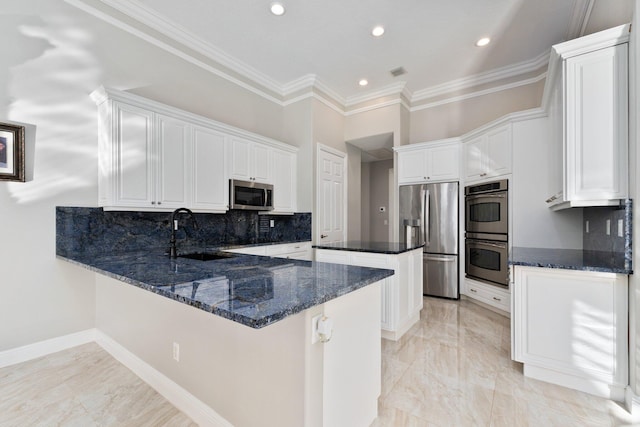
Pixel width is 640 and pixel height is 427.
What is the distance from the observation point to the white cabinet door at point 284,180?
4.12 metres

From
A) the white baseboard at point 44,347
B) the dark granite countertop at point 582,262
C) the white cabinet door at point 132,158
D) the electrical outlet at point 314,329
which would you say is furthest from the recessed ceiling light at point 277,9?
the white baseboard at point 44,347

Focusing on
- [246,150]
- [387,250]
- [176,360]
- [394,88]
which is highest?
[394,88]

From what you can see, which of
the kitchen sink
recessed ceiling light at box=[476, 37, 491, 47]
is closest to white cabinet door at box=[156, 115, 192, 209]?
the kitchen sink

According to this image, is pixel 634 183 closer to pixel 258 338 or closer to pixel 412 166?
pixel 258 338

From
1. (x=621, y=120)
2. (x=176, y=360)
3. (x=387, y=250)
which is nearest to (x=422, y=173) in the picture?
(x=387, y=250)

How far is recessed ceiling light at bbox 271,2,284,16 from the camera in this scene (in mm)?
2811

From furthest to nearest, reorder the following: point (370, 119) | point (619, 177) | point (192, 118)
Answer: point (370, 119) → point (192, 118) → point (619, 177)

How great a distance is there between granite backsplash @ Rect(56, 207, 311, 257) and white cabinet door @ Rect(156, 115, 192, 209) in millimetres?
297

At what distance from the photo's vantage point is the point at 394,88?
451 centimetres

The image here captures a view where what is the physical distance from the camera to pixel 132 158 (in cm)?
260

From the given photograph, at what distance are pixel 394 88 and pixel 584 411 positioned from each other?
4275mm

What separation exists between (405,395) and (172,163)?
9.56 feet

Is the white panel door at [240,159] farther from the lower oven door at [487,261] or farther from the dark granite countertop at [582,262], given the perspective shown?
the lower oven door at [487,261]

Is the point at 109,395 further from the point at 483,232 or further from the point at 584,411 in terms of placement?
the point at 483,232
